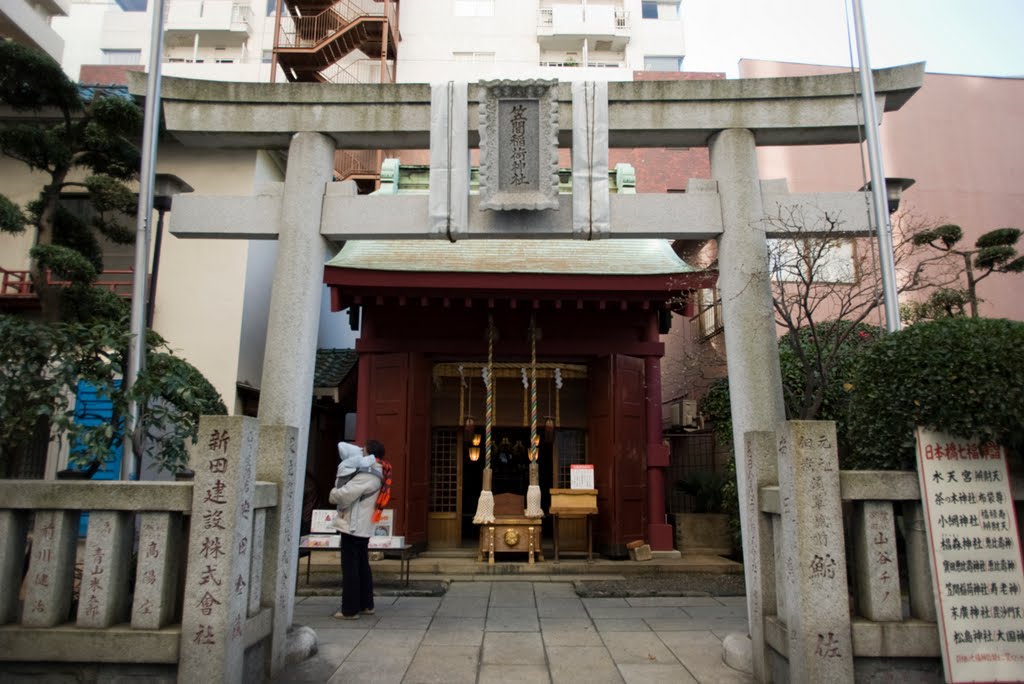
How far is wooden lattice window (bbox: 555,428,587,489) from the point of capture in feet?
43.6

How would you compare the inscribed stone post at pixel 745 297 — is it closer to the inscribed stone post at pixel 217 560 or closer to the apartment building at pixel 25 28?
the inscribed stone post at pixel 217 560

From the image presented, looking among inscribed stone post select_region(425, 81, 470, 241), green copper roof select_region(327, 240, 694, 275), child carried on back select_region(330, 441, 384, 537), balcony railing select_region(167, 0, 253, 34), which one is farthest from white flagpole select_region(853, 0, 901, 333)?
balcony railing select_region(167, 0, 253, 34)

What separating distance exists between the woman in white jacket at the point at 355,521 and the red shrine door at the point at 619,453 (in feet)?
16.8

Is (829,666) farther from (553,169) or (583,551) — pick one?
(583,551)

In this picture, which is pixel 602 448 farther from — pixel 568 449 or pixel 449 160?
pixel 449 160

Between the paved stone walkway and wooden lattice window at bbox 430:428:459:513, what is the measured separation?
3786mm

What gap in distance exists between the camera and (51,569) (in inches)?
194

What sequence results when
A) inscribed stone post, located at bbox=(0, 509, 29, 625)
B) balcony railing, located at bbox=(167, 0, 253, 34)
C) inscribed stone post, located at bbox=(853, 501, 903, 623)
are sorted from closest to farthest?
inscribed stone post, located at bbox=(853, 501, 903, 623) < inscribed stone post, located at bbox=(0, 509, 29, 625) < balcony railing, located at bbox=(167, 0, 253, 34)

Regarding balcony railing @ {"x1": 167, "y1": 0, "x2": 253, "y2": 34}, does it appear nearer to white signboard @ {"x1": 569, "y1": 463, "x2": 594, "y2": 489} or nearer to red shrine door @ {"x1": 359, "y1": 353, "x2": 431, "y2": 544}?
red shrine door @ {"x1": 359, "y1": 353, "x2": 431, "y2": 544}

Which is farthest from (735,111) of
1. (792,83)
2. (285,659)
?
(285,659)

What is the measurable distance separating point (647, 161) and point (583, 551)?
11193mm

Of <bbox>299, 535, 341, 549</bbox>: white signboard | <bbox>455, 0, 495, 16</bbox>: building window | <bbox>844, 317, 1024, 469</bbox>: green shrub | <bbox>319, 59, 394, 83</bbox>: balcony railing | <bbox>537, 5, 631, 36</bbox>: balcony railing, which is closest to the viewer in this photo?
<bbox>844, 317, 1024, 469</bbox>: green shrub

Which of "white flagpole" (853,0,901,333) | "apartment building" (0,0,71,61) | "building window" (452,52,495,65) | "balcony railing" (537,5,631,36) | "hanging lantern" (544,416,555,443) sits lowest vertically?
"hanging lantern" (544,416,555,443)

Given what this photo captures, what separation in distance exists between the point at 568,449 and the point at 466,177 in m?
7.85
